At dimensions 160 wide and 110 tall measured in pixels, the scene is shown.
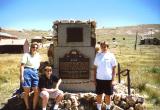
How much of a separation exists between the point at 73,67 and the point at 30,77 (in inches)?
97.2

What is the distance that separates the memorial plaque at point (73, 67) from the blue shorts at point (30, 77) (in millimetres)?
2280

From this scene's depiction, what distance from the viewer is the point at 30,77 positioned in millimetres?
10273

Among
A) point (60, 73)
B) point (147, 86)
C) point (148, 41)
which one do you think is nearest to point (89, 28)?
point (60, 73)

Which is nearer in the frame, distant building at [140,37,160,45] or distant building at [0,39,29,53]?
distant building at [0,39,29,53]

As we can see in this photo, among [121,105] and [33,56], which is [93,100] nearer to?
[121,105]

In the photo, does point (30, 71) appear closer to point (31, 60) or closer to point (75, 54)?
point (31, 60)

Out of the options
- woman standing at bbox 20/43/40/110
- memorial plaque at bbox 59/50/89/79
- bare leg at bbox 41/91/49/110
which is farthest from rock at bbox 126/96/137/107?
woman standing at bbox 20/43/40/110

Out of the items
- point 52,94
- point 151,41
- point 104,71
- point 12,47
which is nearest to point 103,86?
point 104,71

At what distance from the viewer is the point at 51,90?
1027 centimetres

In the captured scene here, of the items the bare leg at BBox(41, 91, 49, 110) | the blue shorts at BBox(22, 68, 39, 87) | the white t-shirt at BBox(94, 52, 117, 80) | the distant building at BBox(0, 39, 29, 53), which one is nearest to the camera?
the white t-shirt at BBox(94, 52, 117, 80)

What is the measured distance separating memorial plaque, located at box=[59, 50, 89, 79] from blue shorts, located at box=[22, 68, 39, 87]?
2280 millimetres

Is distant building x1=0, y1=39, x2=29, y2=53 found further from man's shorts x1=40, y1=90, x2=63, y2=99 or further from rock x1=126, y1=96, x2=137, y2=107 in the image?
man's shorts x1=40, y1=90, x2=63, y2=99

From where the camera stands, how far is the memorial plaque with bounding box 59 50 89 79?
491 inches

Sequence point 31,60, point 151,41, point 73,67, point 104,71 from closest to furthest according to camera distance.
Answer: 1. point 104,71
2. point 31,60
3. point 73,67
4. point 151,41
